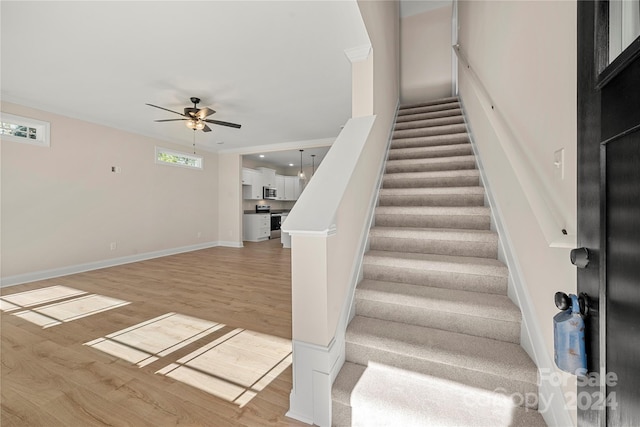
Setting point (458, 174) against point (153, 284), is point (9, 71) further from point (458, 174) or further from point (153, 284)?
point (458, 174)

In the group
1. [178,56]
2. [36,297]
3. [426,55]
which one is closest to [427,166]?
[178,56]

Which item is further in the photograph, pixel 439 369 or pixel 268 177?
pixel 268 177

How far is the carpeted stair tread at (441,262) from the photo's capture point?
5.49 feet

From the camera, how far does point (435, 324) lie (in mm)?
1562

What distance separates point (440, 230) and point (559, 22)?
1.38m

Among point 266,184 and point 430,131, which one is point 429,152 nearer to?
point 430,131

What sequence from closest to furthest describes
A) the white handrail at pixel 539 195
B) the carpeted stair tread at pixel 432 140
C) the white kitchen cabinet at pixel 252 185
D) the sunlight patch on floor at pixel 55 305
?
1. the white handrail at pixel 539 195
2. the sunlight patch on floor at pixel 55 305
3. the carpeted stair tread at pixel 432 140
4. the white kitchen cabinet at pixel 252 185

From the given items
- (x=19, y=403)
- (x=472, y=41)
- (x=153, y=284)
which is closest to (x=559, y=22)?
(x=472, y=41)

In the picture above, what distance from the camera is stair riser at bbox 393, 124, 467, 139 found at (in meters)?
3.16

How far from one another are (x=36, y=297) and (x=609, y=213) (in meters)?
5.06

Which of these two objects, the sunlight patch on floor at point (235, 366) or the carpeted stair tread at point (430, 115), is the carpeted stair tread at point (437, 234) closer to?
the sunlight patch on floor at point (235, 366)

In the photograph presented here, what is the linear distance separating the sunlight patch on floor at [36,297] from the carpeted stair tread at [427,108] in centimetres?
533

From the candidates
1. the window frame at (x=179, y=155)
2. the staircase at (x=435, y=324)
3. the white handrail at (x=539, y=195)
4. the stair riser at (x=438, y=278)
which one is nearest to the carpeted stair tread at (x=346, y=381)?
the staircase at (x=435, y=324)

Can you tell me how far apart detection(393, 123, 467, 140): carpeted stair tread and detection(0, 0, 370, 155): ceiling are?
983 mm
